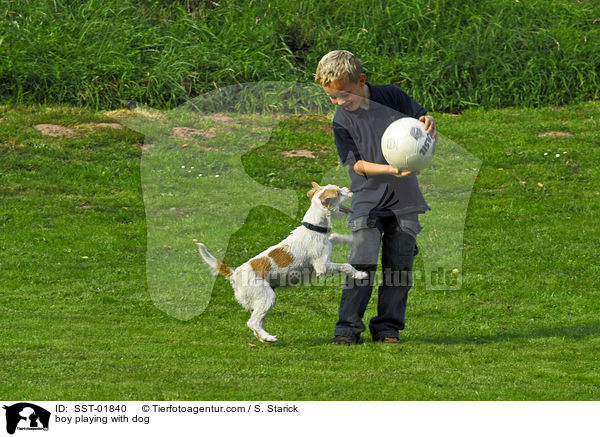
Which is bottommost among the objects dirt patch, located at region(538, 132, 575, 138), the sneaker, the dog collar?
the sneaker

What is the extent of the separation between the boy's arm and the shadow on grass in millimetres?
1788

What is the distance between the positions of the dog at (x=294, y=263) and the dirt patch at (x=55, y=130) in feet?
28.7

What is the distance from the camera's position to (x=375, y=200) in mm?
7160

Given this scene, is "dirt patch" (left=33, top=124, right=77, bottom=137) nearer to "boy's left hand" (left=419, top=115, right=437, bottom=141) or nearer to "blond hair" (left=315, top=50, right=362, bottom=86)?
"blond hair" (left=315, top=50, right=362, bottom=86)

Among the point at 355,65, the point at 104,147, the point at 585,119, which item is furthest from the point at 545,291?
the point at 104,147

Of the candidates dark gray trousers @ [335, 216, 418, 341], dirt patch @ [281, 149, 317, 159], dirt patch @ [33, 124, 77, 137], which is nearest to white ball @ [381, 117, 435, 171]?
dark gray trousers @ [335, 216, 418, 341]

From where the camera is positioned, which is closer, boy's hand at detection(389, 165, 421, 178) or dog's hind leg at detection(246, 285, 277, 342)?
boy's hand at detection(389, 165, 421, 178)

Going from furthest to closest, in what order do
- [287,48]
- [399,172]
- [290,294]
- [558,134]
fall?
[287,48] → [558,134] → [290,294] → [399,172]

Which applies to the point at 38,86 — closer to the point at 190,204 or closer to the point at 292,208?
the point at 190,204

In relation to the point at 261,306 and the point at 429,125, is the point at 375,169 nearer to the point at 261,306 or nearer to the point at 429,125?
the point at 429,125

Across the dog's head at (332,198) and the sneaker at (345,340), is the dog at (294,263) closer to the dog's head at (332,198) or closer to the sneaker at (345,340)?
the dog's head at (332,198)

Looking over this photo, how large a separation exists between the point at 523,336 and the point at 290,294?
2946 millimetres

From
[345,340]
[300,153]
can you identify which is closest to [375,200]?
[345,340]
